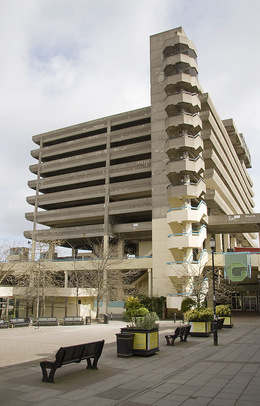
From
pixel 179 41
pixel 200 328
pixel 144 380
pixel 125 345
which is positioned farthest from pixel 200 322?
pixel 179 41

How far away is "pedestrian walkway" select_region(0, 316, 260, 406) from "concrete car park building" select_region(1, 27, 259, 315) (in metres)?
25.3

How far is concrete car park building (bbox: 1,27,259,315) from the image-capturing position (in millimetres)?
42875

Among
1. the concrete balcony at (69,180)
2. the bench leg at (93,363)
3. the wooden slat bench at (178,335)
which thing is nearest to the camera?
the bench leg at (93,363)

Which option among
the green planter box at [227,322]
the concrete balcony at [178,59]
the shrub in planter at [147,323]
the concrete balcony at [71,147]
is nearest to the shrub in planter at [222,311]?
the green planter box at [227,322]

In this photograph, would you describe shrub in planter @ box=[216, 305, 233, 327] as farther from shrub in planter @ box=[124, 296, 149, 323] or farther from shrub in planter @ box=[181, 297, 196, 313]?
shrub in planter @ box=[124, 296, 149, 323]

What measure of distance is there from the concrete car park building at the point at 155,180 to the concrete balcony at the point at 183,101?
13 cm

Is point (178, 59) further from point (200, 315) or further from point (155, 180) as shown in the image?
point (200, 315)

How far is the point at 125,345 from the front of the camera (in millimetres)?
13125

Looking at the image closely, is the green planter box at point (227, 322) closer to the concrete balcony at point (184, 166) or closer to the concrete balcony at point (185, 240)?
the concrete balcony at point (185, 240)

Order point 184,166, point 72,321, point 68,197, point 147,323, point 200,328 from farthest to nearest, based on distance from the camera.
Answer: point 68,197 < point 184,166 < point 72,321 < point 200,328 < point 147,323

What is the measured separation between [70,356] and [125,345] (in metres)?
3.77

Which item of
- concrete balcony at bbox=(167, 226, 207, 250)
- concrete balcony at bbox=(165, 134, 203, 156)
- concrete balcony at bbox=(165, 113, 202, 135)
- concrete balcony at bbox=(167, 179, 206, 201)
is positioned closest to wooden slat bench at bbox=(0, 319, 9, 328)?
concrete balcony at bbox=(167, 226, 207, 250)

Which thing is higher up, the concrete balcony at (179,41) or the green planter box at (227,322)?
the concrete balcony at (179,41)

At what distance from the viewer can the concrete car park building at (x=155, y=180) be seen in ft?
141
